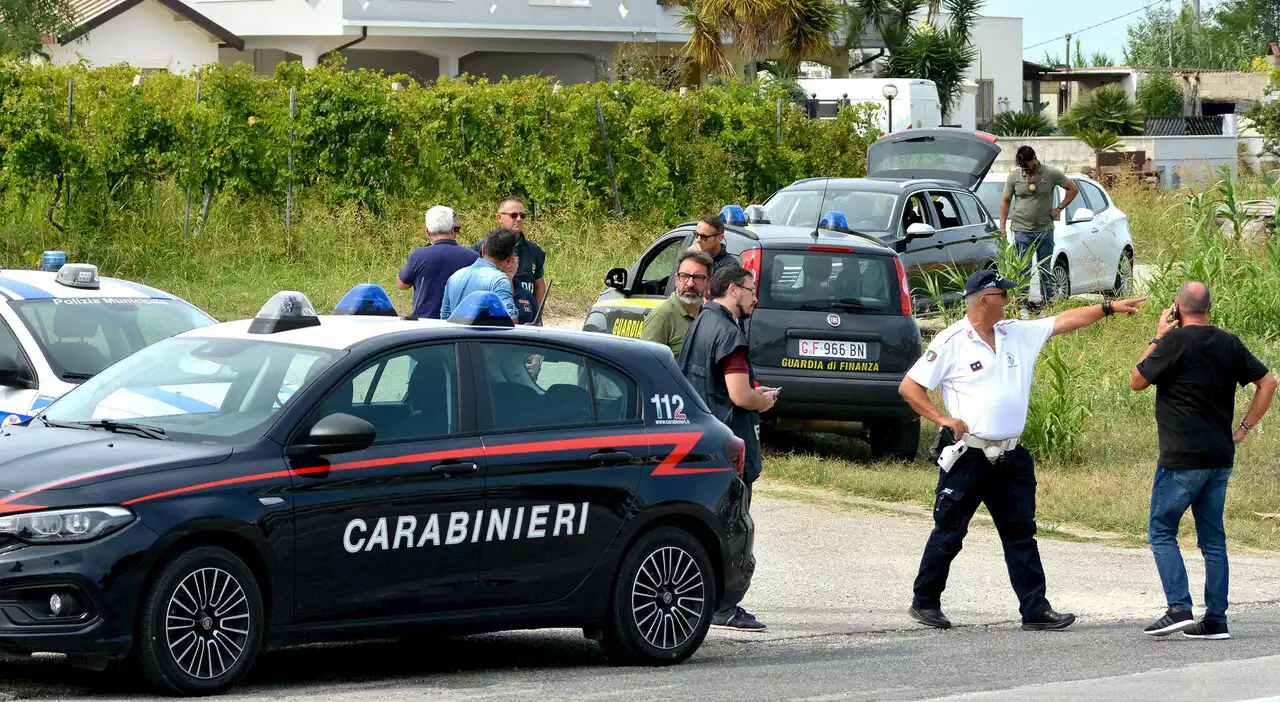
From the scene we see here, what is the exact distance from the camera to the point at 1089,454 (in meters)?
14.3

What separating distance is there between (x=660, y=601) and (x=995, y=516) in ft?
6.78

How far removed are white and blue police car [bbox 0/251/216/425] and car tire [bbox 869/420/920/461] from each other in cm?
573

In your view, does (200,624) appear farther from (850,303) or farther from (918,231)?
(918,231)

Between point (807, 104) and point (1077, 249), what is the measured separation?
11437 millimetres

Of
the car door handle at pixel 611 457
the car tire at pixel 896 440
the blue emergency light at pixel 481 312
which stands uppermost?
the blue emergency light at pixel 481 312

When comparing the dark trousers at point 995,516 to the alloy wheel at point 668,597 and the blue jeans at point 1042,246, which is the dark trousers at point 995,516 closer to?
the alloy wheel at point 668,597

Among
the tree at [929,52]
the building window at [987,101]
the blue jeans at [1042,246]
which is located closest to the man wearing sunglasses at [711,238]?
the blue jeans at [1042,246]

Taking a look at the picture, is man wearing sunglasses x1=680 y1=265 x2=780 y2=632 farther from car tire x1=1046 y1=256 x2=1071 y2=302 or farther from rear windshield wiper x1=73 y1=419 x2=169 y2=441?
car tire x1=1046 y1=256 x2=1071 y2=302

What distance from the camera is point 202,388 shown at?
7.10 metres

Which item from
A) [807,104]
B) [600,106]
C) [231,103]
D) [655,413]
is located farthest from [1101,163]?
[655,413]

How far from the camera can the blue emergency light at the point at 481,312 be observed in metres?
7.49

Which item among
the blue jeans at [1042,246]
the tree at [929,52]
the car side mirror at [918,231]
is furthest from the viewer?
the tree at [929,52]

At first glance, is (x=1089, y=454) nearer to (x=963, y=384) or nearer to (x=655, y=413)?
(x=963, y=384)

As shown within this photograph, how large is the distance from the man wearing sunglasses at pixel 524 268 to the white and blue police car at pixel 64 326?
2.15m
